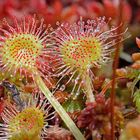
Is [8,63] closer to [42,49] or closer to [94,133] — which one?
[42,49]

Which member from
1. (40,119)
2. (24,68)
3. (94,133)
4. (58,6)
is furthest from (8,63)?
(58,6)

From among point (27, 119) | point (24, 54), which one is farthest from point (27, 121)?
point (24, 54)

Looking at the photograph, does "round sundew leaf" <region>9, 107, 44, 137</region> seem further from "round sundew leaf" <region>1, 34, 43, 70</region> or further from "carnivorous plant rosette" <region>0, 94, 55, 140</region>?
"round sundew leaf" <region>1, 34, 43, 70</region>

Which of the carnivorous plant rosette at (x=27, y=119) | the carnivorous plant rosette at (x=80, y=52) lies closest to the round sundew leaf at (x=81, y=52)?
the carnivorous plant rosette at (x=80, y=52)

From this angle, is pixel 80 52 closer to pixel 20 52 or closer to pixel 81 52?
pixel 81 52

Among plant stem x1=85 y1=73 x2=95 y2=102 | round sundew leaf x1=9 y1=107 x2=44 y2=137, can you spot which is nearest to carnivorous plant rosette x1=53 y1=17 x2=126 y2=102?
plant stem x1=85 y1=73 x2=95 y2=102

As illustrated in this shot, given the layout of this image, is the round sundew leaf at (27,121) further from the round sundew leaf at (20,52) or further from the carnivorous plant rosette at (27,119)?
the round sundew leaf at (20,52)
